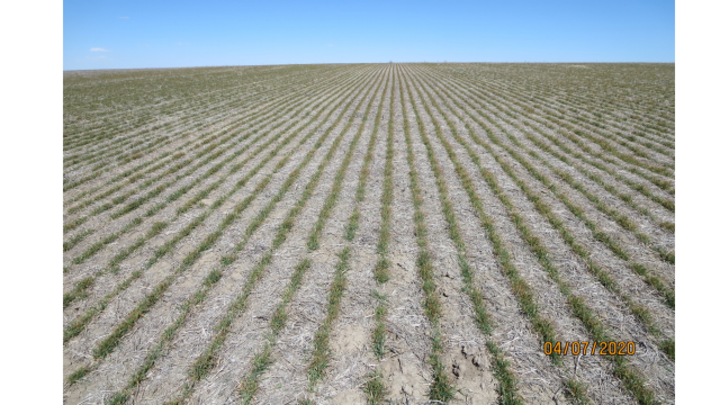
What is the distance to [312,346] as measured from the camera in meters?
4.09

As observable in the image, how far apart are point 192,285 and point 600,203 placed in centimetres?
942

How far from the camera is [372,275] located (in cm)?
542

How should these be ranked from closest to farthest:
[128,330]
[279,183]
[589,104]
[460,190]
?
[128,330], [460,190], [279,183], [589,104]

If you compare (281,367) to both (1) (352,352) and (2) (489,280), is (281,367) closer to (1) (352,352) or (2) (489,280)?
(1) (352,352)

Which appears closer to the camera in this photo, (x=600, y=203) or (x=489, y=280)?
(x=489, y=280)

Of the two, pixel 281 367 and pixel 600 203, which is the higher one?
pixel 600 203

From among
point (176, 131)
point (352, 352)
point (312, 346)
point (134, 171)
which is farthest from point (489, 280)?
point (176, 131)
